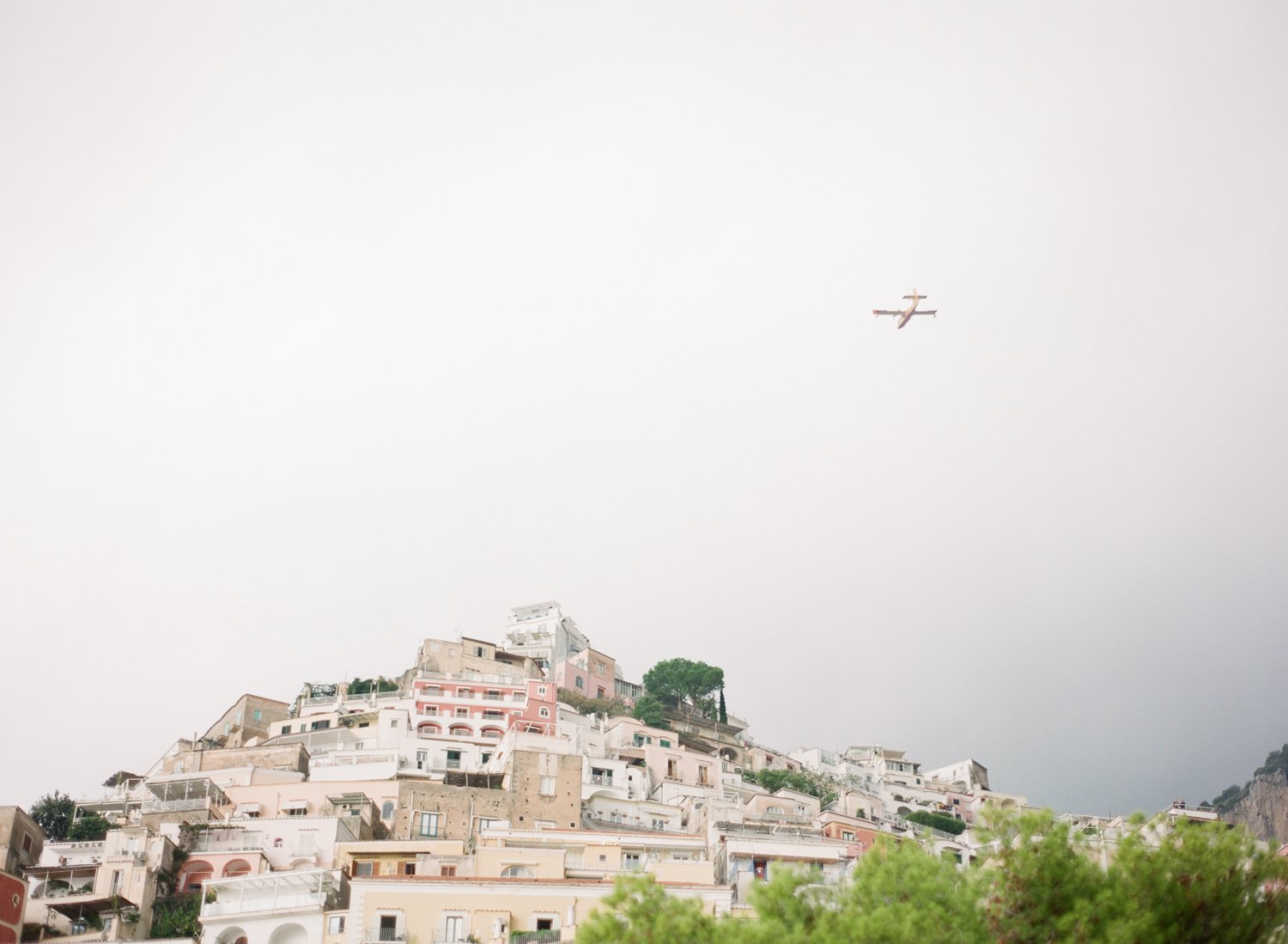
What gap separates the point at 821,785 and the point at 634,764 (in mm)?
19257

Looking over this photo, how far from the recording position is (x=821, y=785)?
8031 centimetres

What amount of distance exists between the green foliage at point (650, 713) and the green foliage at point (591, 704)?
3.32ft

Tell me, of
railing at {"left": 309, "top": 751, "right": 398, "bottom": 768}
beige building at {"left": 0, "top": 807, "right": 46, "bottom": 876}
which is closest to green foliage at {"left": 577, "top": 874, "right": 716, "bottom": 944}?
beige building at {"left": 0, "top": 807, "right": 46, "bottom": 876}

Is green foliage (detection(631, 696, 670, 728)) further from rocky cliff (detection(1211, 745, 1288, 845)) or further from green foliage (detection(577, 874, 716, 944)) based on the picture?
green foliage (detection(577, 874, 716, 944))

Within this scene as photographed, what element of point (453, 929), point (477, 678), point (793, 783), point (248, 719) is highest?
point (477, 678)

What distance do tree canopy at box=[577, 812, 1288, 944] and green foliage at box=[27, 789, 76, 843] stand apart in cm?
3738

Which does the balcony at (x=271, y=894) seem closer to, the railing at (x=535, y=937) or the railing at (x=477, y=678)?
the railing at (x=535, y=937)

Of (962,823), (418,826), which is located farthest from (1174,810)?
(418,826)

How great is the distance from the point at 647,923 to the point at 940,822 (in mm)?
54427

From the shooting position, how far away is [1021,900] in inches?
1091

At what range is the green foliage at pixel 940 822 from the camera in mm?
76000

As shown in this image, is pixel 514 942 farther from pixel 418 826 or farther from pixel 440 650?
pixel 440 650

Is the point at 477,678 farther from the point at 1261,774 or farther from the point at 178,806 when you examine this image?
the point at 1261,774

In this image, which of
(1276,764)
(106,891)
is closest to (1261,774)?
(1276,764)
